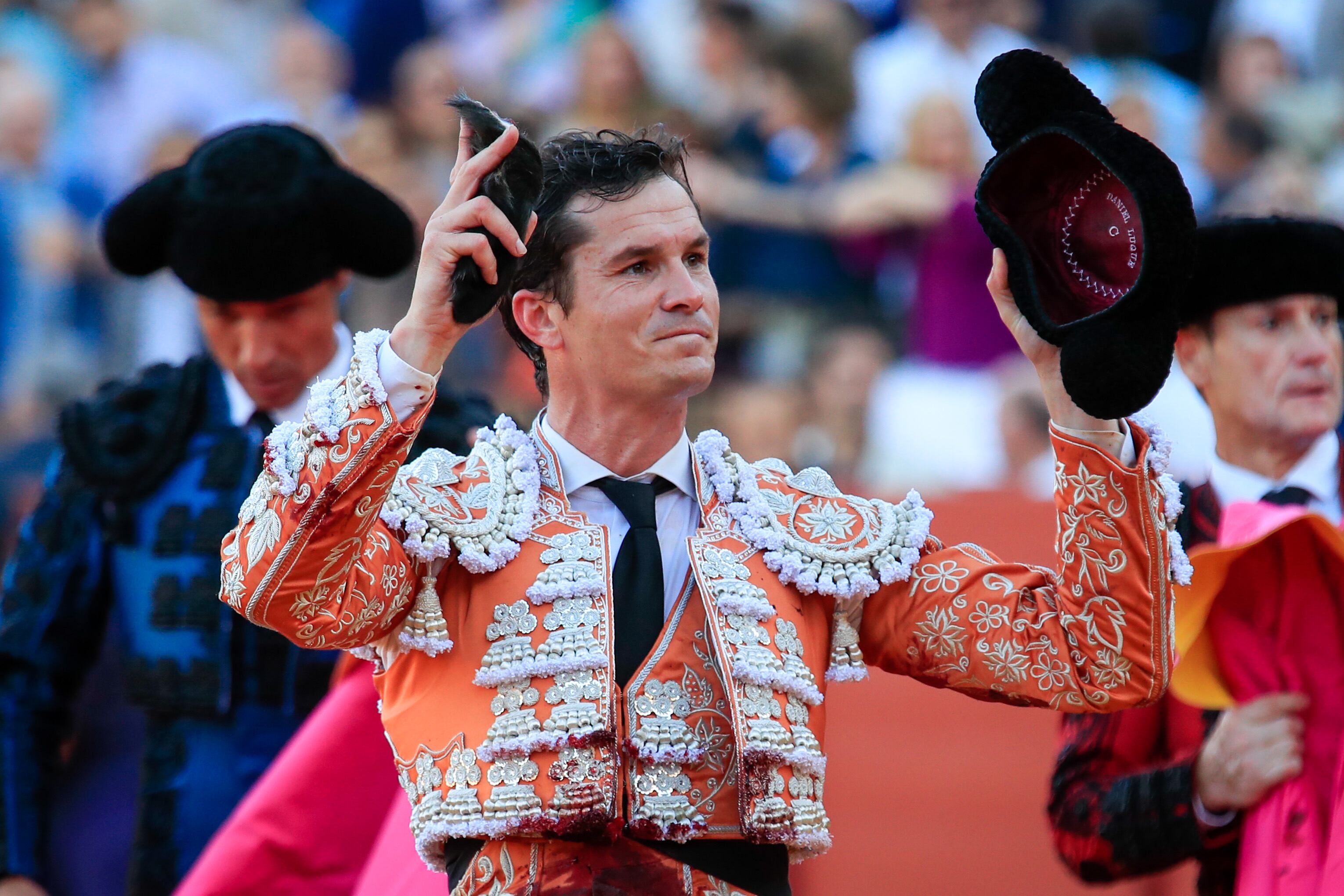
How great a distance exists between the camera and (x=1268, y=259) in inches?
139

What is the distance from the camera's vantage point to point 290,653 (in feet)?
12.6

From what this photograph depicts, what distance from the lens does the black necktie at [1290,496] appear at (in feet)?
11.7

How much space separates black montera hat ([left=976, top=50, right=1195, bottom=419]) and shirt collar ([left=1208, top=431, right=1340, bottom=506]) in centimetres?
123

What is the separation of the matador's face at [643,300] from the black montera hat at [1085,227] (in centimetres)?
44

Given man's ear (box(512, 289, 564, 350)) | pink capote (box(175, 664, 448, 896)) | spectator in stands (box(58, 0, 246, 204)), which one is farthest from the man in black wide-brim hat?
spectator in stands (box(58, 0, 246, 204))

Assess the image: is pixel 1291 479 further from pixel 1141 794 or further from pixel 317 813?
pixel 317 813

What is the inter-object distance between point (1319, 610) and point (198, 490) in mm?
2217

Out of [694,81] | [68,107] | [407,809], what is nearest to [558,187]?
[407,809]

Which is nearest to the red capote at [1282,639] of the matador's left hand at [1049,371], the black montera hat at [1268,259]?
the black montera hat at [1268,259]

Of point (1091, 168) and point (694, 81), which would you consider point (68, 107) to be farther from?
point (1091, 168)

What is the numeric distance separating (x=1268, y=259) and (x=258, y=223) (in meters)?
1.97

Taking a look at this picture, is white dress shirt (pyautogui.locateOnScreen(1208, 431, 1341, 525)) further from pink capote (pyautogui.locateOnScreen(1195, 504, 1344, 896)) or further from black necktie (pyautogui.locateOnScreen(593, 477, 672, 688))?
black necktie (pyautogui.locateOnScreen(593, 477, 672, 688))

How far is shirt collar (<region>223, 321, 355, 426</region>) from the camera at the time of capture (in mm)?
3891

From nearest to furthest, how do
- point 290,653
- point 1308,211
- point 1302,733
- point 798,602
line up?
1. point 798,602
2. point 1302,733
3. point 290,653
4. point 1308,211
